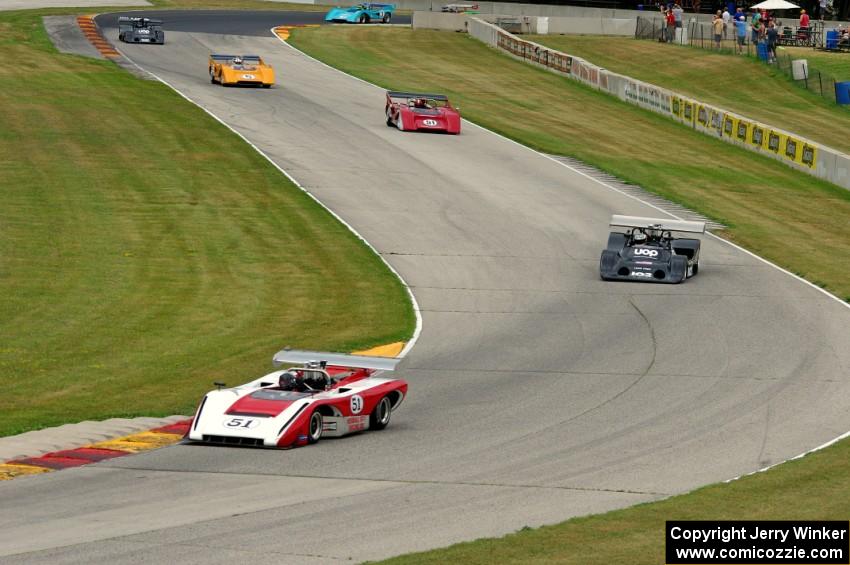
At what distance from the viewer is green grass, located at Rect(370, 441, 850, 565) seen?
1332 cm

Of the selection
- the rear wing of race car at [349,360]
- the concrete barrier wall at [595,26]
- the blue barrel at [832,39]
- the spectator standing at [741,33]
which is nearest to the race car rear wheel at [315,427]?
the rear wing of race car at [349,360]

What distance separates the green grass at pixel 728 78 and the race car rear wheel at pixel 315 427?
41.7 metres

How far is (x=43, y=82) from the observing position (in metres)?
57.5

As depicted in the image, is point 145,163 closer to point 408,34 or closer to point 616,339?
point 616,339

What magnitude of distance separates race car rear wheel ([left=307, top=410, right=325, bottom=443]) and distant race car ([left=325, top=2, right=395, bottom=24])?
2881 inches

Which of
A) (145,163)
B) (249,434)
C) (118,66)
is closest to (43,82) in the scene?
(118,66)

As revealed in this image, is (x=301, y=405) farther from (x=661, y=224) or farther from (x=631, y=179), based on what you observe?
(x=631, y=179)

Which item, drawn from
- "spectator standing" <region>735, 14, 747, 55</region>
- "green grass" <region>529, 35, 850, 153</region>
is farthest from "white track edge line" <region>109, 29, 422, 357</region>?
"spectator standing" <region>735, 14, 747, 55</region>

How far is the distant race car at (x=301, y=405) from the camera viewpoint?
18.8 meters

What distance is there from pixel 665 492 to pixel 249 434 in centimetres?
569

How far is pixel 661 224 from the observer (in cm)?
3353

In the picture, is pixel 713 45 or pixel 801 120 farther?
pixel 713 45

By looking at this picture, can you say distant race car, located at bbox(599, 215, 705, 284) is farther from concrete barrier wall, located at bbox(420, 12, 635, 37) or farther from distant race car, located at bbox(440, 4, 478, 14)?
distant race car, located at bbox(440, 4, 478, 14)

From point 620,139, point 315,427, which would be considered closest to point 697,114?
point 620,139
